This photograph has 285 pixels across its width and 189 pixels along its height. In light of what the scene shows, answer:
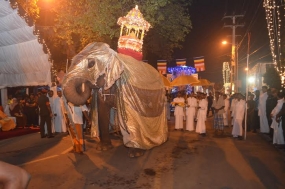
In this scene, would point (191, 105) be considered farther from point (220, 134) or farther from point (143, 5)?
point (143, 5)

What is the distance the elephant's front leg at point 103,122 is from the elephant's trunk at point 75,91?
2.52 feet

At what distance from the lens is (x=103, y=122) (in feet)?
27.1

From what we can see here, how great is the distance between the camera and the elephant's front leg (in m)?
8.15

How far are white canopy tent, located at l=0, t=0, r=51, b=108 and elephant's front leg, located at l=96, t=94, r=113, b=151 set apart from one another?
3276mm

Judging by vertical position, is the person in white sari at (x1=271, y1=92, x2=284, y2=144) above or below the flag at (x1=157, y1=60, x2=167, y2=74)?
below

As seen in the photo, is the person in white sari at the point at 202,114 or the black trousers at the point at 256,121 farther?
the black trousers at the point at 256,121

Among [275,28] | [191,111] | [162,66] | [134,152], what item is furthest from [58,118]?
[162,66]

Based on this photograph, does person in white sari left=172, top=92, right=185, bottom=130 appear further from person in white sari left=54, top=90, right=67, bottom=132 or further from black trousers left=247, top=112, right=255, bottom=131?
person in white sari left=54, top=90, right=67, bottom=132

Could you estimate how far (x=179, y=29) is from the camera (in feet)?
48.3

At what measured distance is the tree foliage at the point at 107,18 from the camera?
1191cm

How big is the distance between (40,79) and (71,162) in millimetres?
5842

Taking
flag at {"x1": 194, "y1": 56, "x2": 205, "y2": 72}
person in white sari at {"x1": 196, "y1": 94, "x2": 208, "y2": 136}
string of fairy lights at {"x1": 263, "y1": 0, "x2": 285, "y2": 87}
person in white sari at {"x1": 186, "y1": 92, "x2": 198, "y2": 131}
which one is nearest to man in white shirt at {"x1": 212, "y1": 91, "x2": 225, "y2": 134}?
person in white sari at {"x1": 196, "y1": 94, "x2": 208, "y2": 136}

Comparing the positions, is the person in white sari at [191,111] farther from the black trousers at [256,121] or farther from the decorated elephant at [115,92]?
the decorated elephant at [115,92]

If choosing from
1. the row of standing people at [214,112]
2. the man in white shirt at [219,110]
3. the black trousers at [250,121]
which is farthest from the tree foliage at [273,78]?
the man in white shirt at [219,110]
